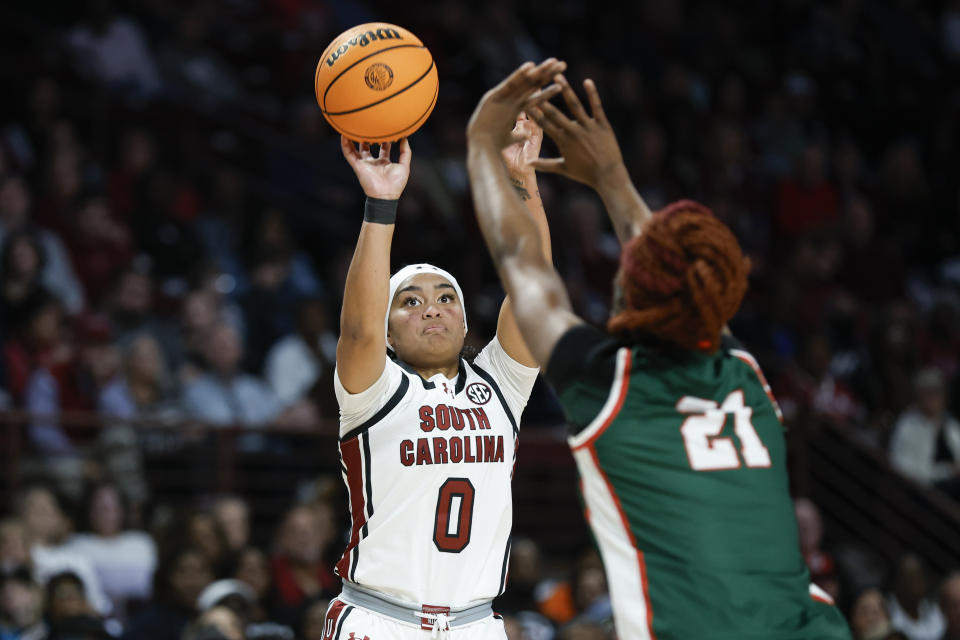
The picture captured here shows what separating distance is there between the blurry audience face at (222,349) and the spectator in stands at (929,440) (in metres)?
5.65

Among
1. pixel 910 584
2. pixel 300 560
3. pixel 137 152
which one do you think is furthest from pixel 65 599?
pixel 910 584

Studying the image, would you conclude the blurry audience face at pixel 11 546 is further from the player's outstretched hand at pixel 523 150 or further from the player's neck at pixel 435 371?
the player's outstretched hand at pixel 523 150

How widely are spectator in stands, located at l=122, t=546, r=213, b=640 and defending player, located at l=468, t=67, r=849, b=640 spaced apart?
539 centimetres

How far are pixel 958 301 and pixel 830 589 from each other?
18.3ft

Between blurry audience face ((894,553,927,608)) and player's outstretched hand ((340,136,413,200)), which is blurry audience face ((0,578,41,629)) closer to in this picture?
player's outstretched hand ((340,136,413,200))

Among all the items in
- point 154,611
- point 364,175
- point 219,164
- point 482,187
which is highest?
point 219,164

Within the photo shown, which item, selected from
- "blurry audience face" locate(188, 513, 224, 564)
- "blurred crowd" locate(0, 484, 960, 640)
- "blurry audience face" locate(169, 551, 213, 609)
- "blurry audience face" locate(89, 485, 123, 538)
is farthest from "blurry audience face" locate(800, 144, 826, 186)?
"blurry audience face" locate(169, 551, 213, 609)

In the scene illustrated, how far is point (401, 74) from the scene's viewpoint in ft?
17.1

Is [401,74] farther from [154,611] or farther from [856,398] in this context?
[856,398]

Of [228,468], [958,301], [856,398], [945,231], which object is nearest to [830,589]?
[856,398]

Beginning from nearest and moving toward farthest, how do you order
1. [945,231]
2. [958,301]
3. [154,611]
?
1. [154,611]
2. [958,301]
3. [945,231]

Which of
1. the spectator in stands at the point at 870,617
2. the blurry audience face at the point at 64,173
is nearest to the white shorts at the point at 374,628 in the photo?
the spectator in stands at the point at 870,617

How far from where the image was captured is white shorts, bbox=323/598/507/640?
491 cm

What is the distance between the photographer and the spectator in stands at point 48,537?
8781 millimetres
